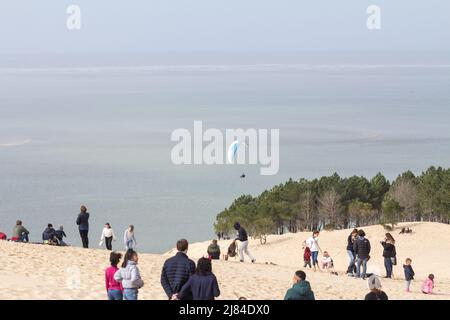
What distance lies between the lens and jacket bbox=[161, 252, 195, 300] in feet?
41.8

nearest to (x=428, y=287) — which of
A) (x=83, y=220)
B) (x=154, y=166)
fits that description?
(x=83, y=220)

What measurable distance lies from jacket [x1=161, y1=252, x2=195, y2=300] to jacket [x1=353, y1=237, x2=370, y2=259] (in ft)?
35.4

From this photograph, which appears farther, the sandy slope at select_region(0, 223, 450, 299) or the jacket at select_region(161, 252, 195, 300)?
the sandy slope at select_region(0, 223, 450, 299)

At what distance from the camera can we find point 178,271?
12.8 meters

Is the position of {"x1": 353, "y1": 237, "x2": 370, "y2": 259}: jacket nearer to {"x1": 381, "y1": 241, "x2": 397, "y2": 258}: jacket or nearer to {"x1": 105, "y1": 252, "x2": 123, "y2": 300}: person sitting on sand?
{"x1": 381, "y1": 241, "x2": 397, "y2": 258}: jacket

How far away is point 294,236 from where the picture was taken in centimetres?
5475

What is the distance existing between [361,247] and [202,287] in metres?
11.4

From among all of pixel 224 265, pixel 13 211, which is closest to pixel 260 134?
pixel 13 211

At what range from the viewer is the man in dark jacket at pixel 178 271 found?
502 inches

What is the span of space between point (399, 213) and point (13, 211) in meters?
48.7

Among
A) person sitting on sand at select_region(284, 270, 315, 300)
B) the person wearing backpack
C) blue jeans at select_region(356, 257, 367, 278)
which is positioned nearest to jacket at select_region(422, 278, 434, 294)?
the person wearing backpack

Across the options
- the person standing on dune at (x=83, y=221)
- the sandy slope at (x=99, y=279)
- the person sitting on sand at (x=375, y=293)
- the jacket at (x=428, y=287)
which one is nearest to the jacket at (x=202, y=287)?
the person sitting on sand at (x=375, y=293)

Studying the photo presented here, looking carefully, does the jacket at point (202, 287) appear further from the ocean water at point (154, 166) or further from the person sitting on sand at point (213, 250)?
the ocean water at point (154, 166)

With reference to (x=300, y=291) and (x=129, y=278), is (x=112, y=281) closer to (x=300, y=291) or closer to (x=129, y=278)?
(x=129, y=278)
